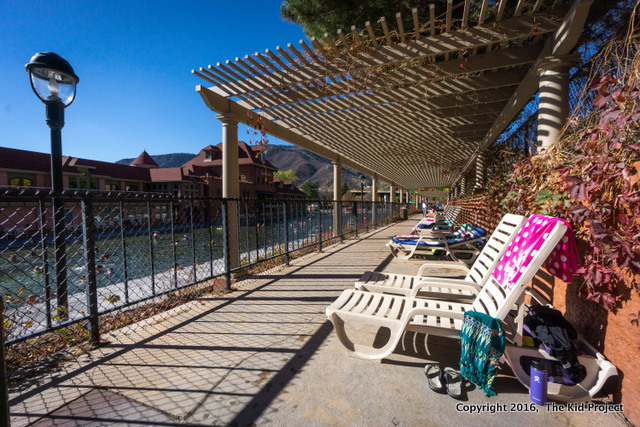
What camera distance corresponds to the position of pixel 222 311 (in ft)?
9.41

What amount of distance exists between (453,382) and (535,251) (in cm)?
94

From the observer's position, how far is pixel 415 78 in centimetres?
433

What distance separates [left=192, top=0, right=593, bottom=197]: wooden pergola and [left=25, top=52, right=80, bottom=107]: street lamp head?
1.69 m

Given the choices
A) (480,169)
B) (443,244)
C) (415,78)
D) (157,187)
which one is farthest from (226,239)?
(157,187)

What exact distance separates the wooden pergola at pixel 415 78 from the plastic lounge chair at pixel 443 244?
2007 mm

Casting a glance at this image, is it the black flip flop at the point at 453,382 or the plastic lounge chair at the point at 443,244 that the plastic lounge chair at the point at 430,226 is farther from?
the black flip flop at the point at 453,382

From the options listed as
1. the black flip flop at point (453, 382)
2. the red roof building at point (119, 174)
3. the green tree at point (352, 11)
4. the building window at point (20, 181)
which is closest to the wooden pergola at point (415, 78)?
the green tree at point (352, 11)

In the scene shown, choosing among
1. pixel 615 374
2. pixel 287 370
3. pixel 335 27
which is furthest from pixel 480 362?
pixel 335 27

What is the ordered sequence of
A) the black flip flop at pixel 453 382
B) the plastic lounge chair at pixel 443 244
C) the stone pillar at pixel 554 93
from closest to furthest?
the black flip flop at pixel 453 382, the stone pillar at pixel 554 93, the plastic lounge chair at pixel 443 244

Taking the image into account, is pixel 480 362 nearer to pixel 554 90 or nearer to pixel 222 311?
pixel 222 311

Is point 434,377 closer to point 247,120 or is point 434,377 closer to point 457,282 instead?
point 457,282

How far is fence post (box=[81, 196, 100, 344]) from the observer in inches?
85.2

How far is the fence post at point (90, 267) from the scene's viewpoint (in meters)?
2.16

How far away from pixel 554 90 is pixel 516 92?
61.9 inches
